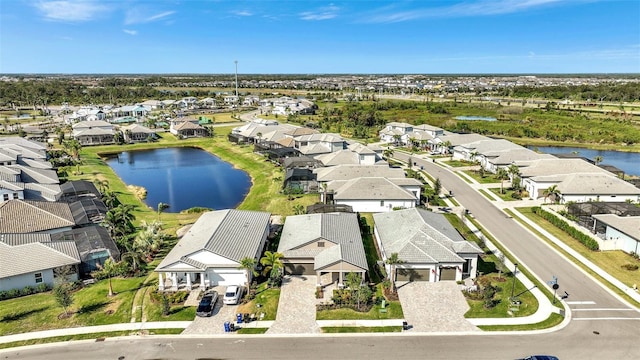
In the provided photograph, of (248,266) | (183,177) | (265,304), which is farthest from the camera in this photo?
(183,177)

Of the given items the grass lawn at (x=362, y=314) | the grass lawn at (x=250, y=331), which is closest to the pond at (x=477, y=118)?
the grass lawn at (x=362, y=314)

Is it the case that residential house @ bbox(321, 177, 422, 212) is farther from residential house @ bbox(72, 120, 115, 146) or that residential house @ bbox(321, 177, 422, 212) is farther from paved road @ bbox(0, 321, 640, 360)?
residential house @ bbox(72, 120, 115, 146)

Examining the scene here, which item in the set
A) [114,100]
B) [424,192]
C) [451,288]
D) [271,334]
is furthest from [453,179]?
[114,100]

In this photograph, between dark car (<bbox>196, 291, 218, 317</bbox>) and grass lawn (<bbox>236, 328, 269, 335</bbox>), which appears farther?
dark car (<bbox>196, 291, 218, 317</bbox>)

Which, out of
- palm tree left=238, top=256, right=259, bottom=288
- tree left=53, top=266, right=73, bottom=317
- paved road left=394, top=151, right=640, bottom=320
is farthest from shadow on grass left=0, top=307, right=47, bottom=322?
paved road left=394, top=151, right=640, bottom=320

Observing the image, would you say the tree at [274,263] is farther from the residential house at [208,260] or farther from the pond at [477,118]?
the pond at [477,118]

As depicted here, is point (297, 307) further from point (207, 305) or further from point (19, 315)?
point (19, 315)

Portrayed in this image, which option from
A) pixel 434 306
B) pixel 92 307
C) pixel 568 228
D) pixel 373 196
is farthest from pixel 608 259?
pixel 92 307
